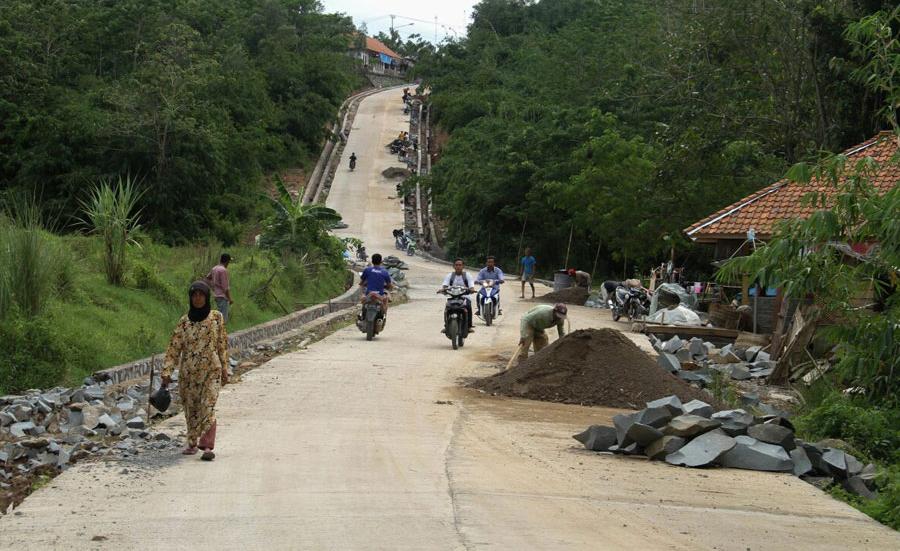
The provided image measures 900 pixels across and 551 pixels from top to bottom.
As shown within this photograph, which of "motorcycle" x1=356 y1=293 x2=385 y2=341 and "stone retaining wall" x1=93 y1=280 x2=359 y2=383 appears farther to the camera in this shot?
"motorcycle" x1=356 y1=293 x2=385 y2=341

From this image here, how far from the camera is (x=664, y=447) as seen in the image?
10766mm

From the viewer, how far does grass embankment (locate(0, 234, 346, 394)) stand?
13.5m

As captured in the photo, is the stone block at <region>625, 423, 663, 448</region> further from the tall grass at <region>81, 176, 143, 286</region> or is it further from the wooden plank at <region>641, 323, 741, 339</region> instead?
the wooden plank at <region>641, 323, 741, 339</region>

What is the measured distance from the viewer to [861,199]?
12.9 meters

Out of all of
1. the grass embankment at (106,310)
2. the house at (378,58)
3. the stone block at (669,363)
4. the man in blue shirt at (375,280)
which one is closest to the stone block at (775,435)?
the stone block at (669,363)

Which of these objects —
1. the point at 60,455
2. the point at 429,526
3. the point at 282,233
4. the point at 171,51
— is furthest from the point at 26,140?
the point at 429,526

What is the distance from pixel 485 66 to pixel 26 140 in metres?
55.0

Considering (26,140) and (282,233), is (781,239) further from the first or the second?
(26,140)

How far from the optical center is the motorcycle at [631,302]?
28.7m

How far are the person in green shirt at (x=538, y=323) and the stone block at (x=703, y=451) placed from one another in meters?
5.58

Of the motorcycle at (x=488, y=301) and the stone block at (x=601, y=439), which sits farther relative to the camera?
the motorcycle at (x=488, y=301)

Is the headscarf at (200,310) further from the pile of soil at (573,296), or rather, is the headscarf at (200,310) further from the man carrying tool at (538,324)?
the pile of soil at (573,296)

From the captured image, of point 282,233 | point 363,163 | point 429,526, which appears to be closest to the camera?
point 429,526

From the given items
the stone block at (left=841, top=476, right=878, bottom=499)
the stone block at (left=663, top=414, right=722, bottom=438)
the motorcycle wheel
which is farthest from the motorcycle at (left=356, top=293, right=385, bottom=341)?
the stone block at (left=841, top=476, right=878, bottom=499)
